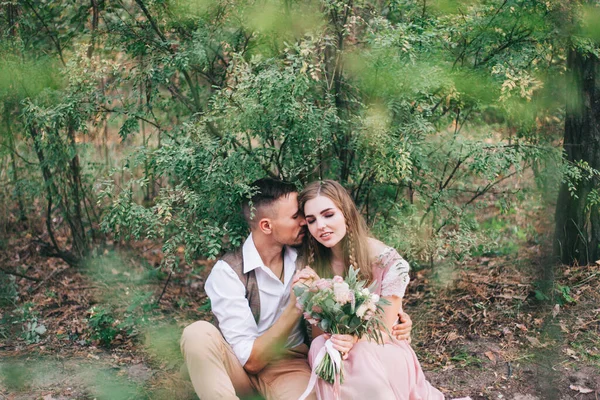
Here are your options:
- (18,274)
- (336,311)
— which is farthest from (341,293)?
(18,274)

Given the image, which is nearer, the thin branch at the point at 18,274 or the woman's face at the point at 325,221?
the woman's face at the point at 325,221

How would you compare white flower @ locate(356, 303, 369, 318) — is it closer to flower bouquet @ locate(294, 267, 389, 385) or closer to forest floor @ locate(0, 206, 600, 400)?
flower bouquet @ locate(294, 267, 389, 385)

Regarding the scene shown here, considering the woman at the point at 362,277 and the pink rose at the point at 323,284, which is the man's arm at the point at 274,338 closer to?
the woman at the point at 362,277

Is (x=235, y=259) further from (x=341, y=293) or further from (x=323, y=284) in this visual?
(x=341, y=293)

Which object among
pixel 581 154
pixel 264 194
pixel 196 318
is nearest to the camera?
pixel 264 194

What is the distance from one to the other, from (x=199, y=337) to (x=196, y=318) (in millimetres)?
1879

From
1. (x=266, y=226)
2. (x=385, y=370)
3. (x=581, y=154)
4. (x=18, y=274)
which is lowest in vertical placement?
(x=385, y=370)

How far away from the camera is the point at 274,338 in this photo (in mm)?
3467

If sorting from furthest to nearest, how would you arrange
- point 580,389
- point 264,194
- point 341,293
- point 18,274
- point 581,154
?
point 18,274 < point 581,154 < point 580,389 < point 264,194 < point 341,293

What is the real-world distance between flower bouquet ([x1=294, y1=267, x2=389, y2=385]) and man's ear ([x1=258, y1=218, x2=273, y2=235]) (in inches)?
19.9

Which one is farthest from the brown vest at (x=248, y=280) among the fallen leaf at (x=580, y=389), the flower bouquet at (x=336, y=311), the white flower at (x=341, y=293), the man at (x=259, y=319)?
the fallen leaf at (x=580, y=389)

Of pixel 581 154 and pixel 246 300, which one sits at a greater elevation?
pixel 581 154

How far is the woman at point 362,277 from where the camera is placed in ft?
10.8

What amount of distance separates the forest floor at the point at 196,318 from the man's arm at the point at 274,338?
0.87 meters
